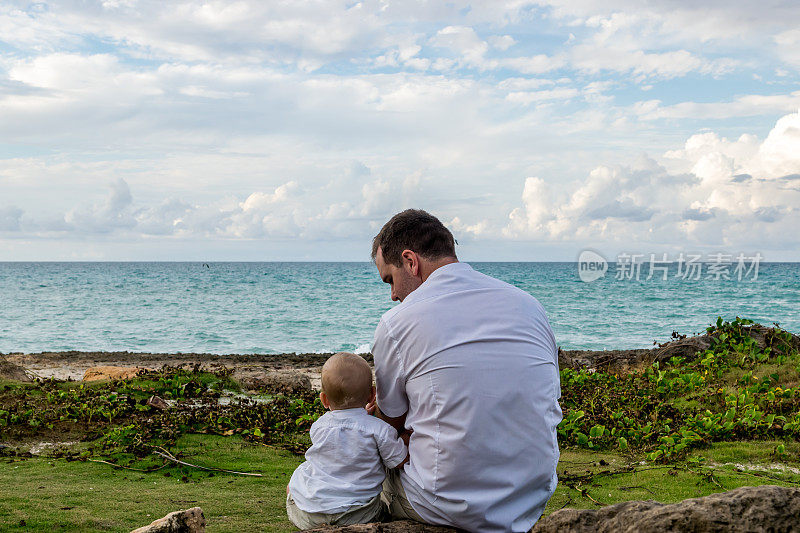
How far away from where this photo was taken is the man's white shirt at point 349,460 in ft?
11.0

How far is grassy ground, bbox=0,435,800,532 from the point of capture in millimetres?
4398

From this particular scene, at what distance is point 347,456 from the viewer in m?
3.40

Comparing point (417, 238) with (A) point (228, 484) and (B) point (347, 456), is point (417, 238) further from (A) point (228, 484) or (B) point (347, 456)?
(A) point (228, 484)

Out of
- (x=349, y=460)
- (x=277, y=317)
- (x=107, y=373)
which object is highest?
(x=349, y=460)

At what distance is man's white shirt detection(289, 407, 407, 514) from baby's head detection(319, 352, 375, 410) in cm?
6

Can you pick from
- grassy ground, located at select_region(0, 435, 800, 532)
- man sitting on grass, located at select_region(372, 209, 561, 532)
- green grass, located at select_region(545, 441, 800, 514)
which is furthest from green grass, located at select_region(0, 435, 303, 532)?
green grass, located at select_region(545, 441, 800, 514)

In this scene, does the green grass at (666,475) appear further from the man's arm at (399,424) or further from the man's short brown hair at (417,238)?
the man's short brown hair at (417,238)

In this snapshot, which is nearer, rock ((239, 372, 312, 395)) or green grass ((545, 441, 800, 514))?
green grass ((545, 441, 800, 514))

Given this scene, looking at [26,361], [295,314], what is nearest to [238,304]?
[295,314]

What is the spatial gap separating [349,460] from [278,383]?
→ 24.3 ft

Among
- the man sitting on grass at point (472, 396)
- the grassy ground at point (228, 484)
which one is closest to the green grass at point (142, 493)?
the grassy ground at point (228, 484)

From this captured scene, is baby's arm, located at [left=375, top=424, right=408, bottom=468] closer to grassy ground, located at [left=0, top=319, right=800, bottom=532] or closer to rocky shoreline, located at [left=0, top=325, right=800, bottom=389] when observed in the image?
grassy ground, located at [left=0, top=319, right=800, bottom=532]

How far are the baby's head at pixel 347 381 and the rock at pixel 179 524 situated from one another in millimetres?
887

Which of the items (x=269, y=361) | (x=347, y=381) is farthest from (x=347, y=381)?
(x=269, y=361)
